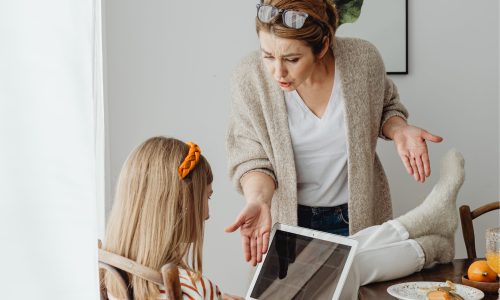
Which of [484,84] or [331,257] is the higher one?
[484,84]

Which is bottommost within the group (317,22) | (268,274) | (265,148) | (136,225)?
(268,274)

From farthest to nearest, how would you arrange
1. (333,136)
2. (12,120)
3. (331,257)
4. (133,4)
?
(133,4) < (333,136) < (331,257) < (12,120)

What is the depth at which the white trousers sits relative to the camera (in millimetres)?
1331

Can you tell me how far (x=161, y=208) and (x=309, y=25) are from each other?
21.5 inches

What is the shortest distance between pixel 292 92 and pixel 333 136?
0.52 feet

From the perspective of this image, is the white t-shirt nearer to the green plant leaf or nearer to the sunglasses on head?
the sunglasses on head

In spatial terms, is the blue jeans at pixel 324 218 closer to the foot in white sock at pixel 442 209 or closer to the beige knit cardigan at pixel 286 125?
the beige knit cardigan at pixel 286 125

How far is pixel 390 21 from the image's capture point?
2.34 m

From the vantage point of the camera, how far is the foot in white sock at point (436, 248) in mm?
1475

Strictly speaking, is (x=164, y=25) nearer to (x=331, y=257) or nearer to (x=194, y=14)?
(x=194, y=14)

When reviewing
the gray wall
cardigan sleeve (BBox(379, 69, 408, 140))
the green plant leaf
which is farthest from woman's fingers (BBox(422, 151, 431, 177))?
the green plant leaf

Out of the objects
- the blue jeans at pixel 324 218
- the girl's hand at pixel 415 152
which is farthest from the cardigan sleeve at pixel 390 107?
the blue jeans at pixel 324 218

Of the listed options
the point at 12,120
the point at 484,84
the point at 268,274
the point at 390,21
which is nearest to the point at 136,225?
the point at 268,274

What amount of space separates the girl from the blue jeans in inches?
12.8
